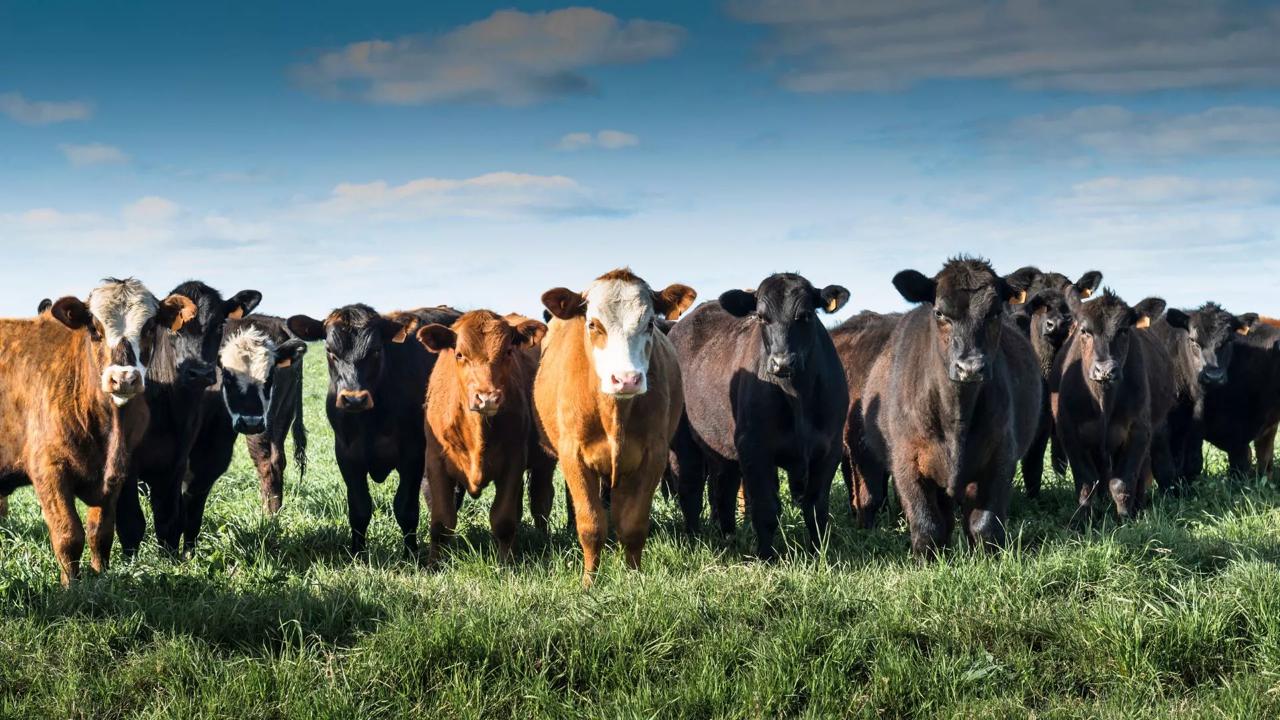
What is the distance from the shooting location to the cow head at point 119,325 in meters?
7.56

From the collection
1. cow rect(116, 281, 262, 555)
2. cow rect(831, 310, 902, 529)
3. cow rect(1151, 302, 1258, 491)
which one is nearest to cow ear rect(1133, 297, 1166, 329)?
cow rect(1151, 302, 1258, 491)

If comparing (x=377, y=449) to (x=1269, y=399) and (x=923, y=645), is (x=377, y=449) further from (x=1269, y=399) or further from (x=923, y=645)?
(x=1269, y=399)

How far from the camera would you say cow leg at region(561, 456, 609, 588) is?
26.1 ft

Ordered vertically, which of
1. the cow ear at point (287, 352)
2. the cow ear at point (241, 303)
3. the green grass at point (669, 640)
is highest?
the cow ear at point (241, 303)

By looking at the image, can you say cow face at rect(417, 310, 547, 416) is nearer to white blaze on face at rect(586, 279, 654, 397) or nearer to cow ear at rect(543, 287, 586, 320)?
cow ear at rect(543, 287, 586, 320)

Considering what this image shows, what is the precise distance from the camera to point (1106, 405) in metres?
10.3

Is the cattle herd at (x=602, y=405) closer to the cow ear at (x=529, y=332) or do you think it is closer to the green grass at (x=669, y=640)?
the cow ear at (x=529, y=332)

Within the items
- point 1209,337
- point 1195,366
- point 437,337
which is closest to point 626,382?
point 437,337

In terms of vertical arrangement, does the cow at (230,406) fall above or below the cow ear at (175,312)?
below

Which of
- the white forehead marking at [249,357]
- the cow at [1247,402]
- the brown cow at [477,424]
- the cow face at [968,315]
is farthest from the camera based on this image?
the cow at [1247,402]

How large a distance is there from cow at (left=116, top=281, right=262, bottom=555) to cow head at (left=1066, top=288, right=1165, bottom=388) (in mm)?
7147

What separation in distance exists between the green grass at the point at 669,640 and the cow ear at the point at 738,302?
2.16 meters

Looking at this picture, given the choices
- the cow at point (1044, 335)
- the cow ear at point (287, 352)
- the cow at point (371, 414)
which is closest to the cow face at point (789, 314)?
the cow at point (371, 414)

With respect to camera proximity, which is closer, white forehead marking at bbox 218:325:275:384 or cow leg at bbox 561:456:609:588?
cow leg at bbox 561:456:609:588
